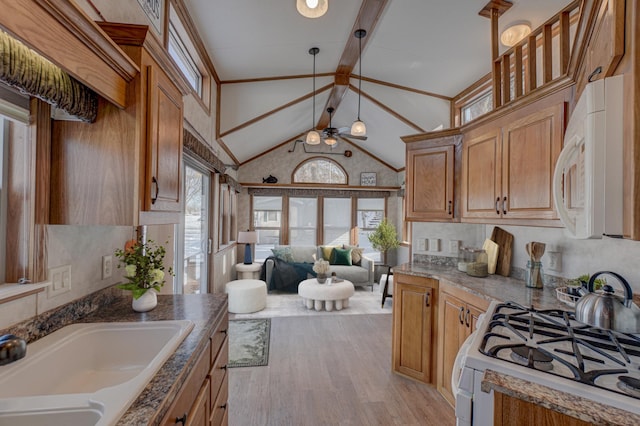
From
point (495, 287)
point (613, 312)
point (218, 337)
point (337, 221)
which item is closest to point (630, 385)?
point (613, 312)

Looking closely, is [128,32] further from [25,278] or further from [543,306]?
[543,306]

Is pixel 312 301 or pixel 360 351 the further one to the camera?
pixel 312 301

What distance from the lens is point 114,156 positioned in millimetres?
1189

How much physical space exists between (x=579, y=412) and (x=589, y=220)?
1.84 feet

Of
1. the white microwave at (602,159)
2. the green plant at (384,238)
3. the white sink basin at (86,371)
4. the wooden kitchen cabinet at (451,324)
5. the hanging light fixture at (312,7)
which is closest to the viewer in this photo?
the white sink basin at (86,371)

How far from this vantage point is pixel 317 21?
110 inches

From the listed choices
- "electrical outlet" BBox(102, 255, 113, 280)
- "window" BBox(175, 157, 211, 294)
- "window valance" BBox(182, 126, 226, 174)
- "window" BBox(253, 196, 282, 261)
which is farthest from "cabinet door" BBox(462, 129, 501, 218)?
"window" BBox(253, 196, 282, 261)

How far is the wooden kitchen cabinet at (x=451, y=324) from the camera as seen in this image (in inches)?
80.6

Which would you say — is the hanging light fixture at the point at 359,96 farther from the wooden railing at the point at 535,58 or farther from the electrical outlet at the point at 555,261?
the electrical outlet at the point at 555,261

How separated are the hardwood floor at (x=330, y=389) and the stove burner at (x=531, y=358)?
1.36m

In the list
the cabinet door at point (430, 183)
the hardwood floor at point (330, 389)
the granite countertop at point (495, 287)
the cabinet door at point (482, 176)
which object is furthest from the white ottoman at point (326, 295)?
the cabinet door at point (482, 176)

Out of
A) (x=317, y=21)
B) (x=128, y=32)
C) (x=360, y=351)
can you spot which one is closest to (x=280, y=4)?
(x=317, y=21)

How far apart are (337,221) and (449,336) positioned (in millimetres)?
4875

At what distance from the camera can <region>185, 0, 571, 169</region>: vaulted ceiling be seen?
2482 mm
